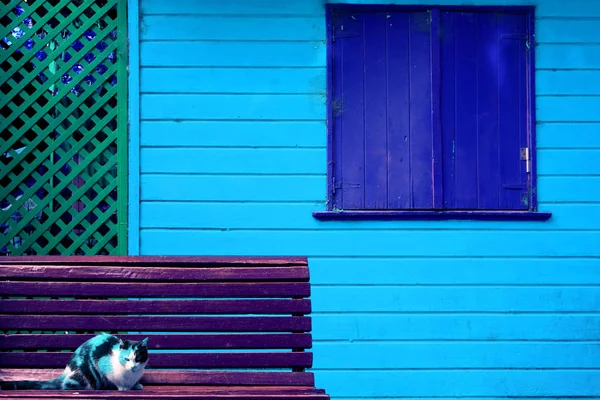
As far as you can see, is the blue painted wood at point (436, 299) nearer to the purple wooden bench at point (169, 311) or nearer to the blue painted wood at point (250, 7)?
the purple wooden bench at point (169, 311)

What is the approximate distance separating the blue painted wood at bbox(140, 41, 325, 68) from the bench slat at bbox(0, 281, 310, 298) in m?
1.78

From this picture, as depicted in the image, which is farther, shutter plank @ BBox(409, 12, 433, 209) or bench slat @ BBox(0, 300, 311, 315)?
shutter plank @ BBox(409, 12, 433, 209)

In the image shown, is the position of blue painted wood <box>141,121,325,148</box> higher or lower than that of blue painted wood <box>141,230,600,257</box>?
higher

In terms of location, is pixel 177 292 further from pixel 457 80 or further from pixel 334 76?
pixel 457 80

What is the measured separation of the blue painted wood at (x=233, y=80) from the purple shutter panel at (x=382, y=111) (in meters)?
0.19

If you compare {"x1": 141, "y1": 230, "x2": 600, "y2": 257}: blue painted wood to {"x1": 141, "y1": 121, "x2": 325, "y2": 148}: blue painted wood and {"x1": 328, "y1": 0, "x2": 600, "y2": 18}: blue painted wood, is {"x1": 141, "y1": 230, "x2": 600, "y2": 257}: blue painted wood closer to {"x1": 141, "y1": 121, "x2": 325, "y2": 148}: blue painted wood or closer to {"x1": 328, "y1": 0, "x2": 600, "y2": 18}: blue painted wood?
{"x1": 141, "y1": 121, "x2": 325, "y2": 148}: blue painted wood

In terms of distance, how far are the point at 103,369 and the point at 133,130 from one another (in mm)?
2044

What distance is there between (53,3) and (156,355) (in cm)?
263

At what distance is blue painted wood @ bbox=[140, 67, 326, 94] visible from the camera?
4508mm


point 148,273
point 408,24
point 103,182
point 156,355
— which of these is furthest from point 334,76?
point 156,355

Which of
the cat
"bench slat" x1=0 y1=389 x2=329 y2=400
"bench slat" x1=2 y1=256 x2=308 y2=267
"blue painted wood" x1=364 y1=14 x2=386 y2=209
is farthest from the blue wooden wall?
"bench slat" x1=0 y1=389 x2=329 y2=400

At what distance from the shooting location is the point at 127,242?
14.6ft

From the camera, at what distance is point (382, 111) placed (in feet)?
14.9

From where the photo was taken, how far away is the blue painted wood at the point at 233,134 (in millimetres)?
4500
